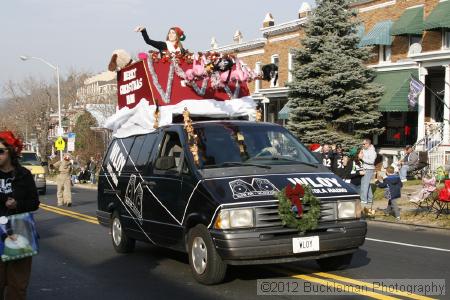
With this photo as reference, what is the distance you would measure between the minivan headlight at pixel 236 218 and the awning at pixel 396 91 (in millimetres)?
20030

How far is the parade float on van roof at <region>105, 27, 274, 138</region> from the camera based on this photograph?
8602 millimetres

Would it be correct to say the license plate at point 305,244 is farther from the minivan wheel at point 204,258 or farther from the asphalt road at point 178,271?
the minivan wheel at point 204,258

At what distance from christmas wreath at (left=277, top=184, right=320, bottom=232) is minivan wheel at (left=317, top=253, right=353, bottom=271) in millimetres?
1036

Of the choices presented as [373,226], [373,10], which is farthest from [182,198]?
[373,10]

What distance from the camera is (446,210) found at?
13.7 metres

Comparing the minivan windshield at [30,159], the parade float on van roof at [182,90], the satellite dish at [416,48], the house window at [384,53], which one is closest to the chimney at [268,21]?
the house window at [384,53]

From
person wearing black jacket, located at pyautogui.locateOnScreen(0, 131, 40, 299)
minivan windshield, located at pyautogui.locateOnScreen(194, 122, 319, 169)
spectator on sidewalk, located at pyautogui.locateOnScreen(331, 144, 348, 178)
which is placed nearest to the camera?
person wearing black jacket, located at pyautogui.locateOnScreen(0, 131, 40, 299)

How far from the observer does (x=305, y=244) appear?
20.9 ft

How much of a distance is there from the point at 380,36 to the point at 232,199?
22509 mm

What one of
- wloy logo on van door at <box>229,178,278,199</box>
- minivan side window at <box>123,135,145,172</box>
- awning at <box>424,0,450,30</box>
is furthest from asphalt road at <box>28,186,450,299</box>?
awning at <box>424,0,450,30</box>

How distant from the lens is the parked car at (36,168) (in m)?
26.0

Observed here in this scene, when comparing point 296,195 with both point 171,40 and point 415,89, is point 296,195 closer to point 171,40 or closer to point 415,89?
point 171,40

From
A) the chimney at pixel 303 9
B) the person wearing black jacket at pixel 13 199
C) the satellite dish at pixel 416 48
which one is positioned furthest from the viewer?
the chimney at pixel 303 9

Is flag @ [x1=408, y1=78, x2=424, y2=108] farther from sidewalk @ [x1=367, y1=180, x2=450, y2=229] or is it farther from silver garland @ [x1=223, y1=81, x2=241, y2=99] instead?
silver garland @ [x1=223, y1=81, x2=241, y2=99]
